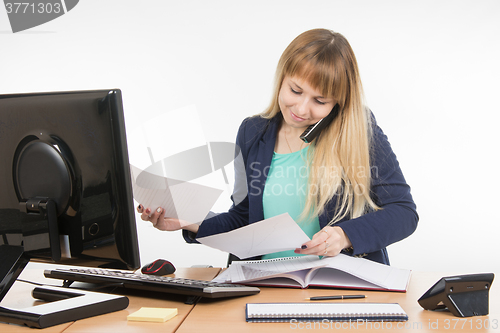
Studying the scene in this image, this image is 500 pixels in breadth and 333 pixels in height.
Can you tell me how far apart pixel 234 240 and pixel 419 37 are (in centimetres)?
233

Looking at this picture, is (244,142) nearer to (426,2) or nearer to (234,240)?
(234,240)

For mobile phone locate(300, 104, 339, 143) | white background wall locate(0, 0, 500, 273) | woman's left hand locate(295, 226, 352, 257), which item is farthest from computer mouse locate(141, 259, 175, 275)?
white background wall locate(0, 0, 500, 273)

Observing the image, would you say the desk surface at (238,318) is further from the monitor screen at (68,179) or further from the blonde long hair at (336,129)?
the blonde long hair at (336,129)

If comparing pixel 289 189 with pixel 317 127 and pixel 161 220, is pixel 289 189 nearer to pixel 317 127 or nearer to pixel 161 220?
pixel 317 127

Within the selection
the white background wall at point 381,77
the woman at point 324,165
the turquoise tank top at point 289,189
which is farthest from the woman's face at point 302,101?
the white background wall at point 381,77

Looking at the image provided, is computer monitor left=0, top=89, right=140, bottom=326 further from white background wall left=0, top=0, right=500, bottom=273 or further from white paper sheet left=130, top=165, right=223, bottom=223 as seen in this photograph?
white background wall left=0, top=0, right=500, bottom=273

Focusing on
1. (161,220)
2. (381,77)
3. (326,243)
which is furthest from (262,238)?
(381,77)

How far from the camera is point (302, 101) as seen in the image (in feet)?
4.11

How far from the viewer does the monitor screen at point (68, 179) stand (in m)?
0.74

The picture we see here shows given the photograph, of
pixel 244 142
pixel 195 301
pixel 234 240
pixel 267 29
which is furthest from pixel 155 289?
pixel 267 29

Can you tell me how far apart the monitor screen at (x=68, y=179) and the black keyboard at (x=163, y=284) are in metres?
0.11

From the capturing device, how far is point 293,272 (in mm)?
979

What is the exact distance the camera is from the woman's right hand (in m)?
1.01

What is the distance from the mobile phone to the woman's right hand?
0.46 meters
